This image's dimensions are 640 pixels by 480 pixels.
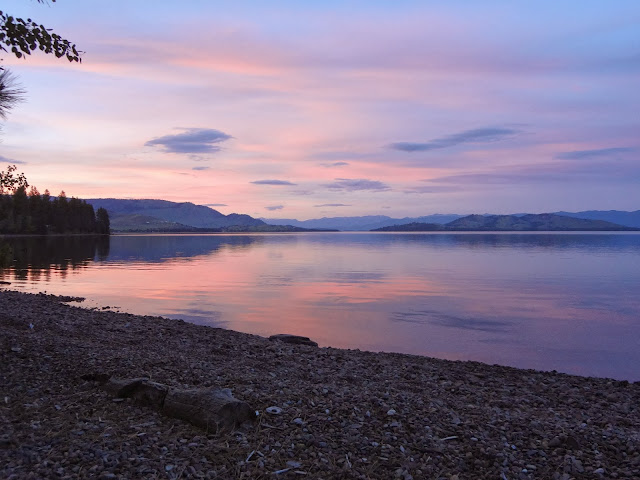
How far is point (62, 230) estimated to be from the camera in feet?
643

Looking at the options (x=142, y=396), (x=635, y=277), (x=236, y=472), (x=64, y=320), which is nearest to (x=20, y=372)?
(x=142, y=396)

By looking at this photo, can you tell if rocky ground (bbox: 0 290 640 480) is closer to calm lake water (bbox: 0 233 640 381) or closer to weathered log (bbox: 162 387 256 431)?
weathered log (bbox: 162 387 256 431)

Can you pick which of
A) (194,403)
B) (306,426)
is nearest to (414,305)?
(306,426)

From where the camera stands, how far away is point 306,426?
8.48 m

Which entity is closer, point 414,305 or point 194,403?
point 194,403

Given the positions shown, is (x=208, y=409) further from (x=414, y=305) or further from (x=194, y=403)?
(x=414, y=305)

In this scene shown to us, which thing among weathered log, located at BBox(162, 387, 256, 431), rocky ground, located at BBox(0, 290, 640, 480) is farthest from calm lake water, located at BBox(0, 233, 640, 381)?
weathered log, located at BBox(162, 387, 256, 431)

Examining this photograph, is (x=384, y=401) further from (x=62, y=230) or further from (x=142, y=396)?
(x=62, y=230)

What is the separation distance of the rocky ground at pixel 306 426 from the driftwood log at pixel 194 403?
18cm

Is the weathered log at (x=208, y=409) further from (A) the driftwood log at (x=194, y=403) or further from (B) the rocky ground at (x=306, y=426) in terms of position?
(B) the rocky ground at (x=306, y=426)

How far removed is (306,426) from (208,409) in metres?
1.73

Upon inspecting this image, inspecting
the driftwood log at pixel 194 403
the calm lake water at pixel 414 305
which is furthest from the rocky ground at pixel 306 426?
the calm lake water at pixel 414 305

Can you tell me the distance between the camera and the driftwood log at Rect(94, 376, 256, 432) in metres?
8.13

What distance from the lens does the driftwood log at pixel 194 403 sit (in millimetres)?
8133
